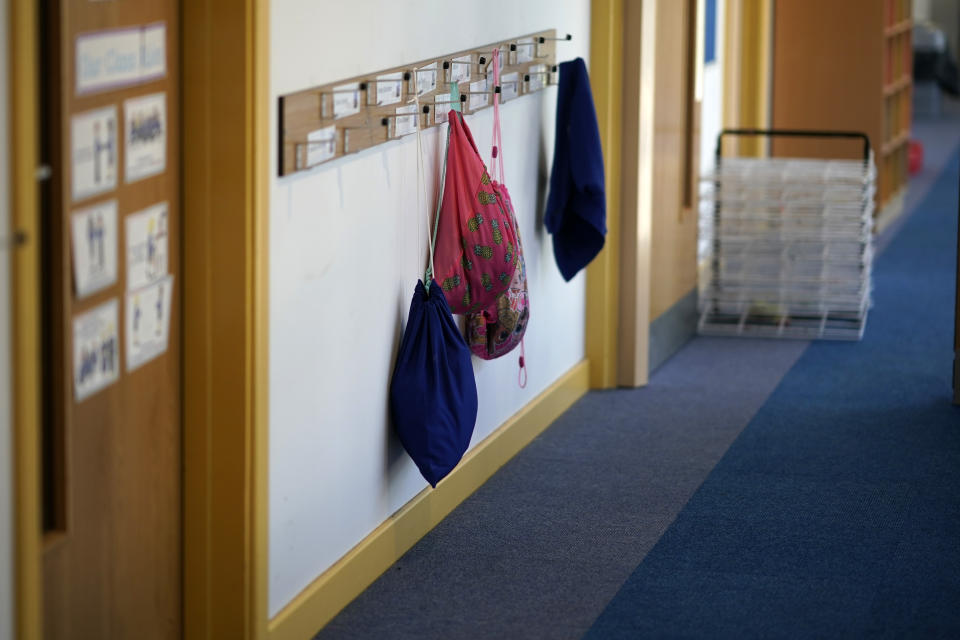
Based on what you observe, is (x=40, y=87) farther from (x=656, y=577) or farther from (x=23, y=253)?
(x=656, y=577)

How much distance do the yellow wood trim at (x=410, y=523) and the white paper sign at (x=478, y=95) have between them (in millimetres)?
965

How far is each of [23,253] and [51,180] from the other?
0.21 metres

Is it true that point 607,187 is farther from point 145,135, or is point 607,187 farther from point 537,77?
point 145,135

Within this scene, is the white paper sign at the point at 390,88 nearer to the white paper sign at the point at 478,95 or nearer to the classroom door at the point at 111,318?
the white paper sign at the point at 478,95

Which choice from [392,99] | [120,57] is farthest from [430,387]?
[120,57]

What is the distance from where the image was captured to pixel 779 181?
610cm

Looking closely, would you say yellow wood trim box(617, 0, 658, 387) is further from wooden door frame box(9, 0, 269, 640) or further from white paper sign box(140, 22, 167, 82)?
white paper sign box(140, 22, 167, 82)

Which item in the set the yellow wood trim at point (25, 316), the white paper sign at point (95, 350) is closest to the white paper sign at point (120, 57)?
the yellow wood trim at point (25, 316)

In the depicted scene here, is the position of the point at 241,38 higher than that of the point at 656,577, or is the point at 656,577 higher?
the point at 241,38

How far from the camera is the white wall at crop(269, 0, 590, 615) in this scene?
2.85 meters

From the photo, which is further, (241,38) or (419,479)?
(419,479)

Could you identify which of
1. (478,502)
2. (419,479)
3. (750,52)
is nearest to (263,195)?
(419,479)

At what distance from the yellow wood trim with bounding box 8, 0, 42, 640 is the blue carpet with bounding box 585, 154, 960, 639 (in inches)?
54.1

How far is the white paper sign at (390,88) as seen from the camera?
321 cm
